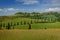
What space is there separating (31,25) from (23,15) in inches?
8.2

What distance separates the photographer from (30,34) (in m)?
1.90

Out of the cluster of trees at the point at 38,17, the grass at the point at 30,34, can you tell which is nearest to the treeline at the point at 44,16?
the cluster of trees at the point at 38,17

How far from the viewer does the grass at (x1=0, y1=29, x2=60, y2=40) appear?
6.16 feet

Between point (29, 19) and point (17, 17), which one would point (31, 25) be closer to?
point (29, 19)

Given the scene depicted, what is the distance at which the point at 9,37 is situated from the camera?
188 centimetres

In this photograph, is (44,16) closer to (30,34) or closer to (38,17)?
(38,17)

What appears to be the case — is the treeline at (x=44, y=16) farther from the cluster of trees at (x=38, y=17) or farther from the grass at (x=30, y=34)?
the grass at (x=30, y=34)

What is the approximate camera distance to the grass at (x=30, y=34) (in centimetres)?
188

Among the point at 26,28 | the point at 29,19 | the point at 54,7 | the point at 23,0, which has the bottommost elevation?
the point at 26,28

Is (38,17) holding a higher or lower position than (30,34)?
higher

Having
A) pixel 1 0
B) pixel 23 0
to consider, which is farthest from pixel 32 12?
pixel 1 0

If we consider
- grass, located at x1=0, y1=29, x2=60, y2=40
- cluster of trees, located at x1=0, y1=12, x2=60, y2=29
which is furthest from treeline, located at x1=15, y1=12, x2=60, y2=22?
grass, located at x1=0, y1=29, x2=60, y2=40

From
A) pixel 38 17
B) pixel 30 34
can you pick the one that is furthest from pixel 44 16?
pixel 30 34

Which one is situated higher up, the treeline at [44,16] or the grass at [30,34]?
the treeline at [44,16]
